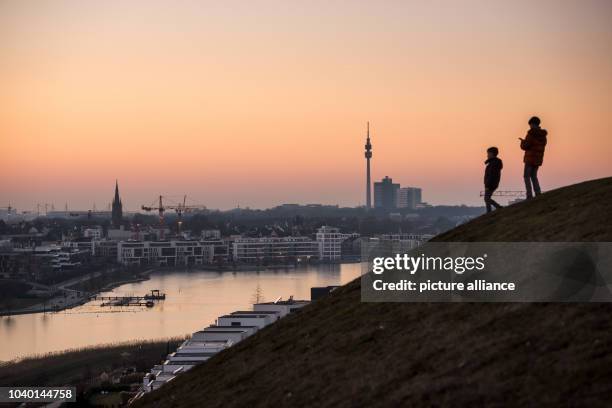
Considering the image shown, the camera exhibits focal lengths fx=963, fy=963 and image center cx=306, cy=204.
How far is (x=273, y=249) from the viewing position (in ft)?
227

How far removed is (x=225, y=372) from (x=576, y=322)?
7.91 feet

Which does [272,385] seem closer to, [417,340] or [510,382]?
[417,340]

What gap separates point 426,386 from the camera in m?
3.80

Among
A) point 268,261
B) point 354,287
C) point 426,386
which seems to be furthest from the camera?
point 268,261

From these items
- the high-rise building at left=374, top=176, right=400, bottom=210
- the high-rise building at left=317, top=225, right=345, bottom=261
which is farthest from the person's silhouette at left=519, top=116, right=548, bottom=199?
the high-rise building at left=374, top=176, right=400, bottom=210

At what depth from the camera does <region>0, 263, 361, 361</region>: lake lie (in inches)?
1043

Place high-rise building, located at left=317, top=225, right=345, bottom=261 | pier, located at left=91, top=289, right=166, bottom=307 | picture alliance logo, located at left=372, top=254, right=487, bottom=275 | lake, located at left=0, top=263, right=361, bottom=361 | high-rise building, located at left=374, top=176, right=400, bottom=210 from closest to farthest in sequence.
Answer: picture alliance logo, located at left=372, top=254, right=487, bottom=275 → lake, located at left=0, top=263, right=361, bottom=361 → pier, located at left=91, top=289, right=166, bottom=307 → high-rise building, located at left=317, top=225, right=345, bottom=261 → high-rise building, located at left=374, top=176, right=400, bottom=210

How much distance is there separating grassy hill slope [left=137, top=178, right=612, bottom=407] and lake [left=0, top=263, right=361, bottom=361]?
62.1 feet

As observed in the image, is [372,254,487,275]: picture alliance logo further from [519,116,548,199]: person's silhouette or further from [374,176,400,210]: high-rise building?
[374,176,400,210]: high-rise building

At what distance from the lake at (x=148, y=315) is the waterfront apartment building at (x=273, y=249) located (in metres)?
15.5

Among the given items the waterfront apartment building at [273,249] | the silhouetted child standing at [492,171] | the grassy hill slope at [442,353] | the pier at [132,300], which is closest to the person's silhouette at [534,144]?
the silhouetted child standing at [492,171]

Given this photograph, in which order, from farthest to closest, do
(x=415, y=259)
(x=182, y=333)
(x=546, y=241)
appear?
1. (x=182, y=333)
2. (x=415, y=259)
3. (x=546, y=241)

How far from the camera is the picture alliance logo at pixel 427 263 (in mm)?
5301

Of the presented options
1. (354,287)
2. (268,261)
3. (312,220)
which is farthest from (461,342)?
(312,220)
